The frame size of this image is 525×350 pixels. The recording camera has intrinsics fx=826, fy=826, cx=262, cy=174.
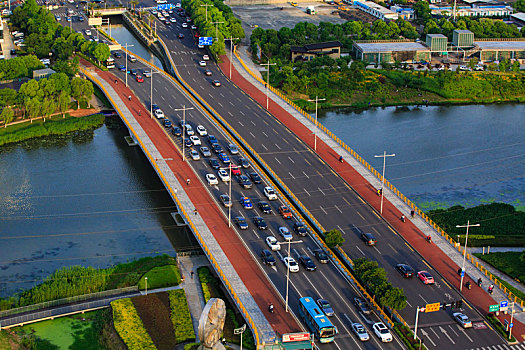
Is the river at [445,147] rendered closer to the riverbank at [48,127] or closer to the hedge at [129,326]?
the riverbank at [48,127]

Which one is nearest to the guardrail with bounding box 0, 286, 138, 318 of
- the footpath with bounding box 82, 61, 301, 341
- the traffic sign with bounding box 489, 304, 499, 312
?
the footpath with bounding box 82, 61, 301, 341

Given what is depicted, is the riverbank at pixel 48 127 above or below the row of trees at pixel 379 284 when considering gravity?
above

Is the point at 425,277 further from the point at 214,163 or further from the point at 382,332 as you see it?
the point at 214,163

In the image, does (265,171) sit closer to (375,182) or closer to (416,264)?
(375,182)

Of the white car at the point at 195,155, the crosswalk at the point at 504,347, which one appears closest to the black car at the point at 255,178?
the white car at the point at 195,155

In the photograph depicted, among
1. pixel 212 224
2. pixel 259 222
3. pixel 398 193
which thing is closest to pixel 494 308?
pixel 398 193

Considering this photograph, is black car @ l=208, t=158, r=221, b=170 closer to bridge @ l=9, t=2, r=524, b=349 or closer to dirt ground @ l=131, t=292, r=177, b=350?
bridge @ l=9, t=2, r=524, b=349

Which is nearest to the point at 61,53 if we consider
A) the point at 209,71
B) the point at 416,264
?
the point at 209,71

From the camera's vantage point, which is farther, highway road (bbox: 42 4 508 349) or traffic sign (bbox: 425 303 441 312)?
highway road (bbox: 42 4 508 349)
